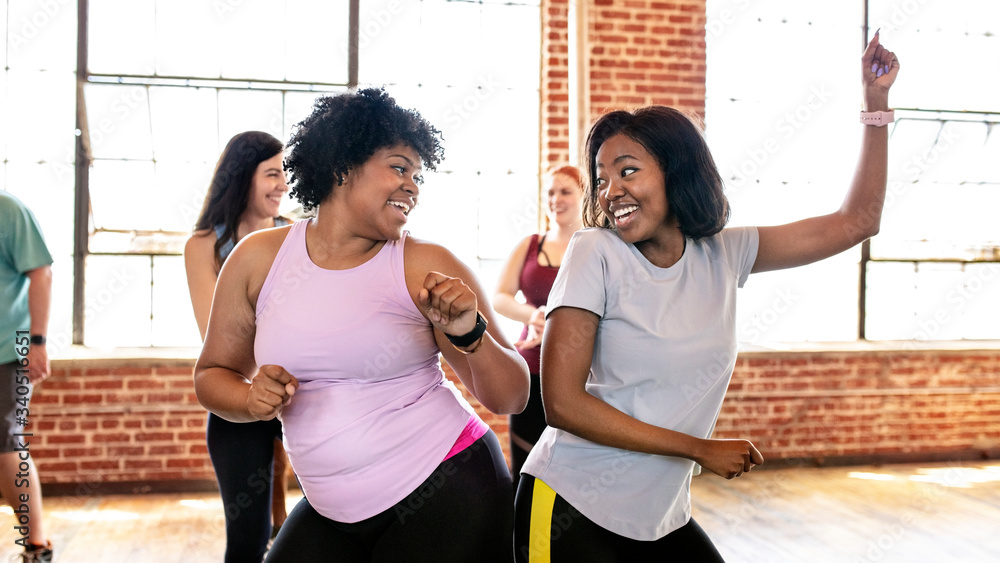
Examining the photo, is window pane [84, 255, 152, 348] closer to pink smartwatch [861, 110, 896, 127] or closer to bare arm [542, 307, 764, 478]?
bare arm [542, 307, 764, 478]

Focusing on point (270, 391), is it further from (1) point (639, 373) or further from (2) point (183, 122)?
(2) point (183, 122)

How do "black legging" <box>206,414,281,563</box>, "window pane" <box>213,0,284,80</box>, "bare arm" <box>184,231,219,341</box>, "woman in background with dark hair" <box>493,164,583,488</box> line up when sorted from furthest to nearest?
1. "window pane" <box>213,0,284,80</box>
2. "woman in background with dark hair" <box>493,164,583,488</box>
3. "bare arm" <box>184,231,219,341</box>
4. "black legging" <box>206,414,281,563</box>

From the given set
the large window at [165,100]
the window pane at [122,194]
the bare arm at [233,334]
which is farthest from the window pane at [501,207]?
the bare arm at [233,334]

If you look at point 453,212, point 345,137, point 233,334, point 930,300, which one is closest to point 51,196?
point 453,212

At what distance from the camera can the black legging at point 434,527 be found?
137cm

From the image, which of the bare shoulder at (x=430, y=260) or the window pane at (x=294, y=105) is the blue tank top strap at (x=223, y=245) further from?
the window pane at (x=294, y=105)

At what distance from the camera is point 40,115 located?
4477 mm

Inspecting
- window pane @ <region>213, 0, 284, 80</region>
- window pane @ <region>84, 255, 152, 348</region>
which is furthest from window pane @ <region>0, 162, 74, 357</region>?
window pane @ <region>213, 0, 284, 80</region>

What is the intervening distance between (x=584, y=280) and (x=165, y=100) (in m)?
4.01

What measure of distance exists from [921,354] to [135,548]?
15.8 feet

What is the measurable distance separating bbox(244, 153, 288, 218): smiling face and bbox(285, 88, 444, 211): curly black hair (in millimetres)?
901

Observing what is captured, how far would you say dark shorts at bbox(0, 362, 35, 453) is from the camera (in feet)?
9.44

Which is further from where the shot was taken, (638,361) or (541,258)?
(541,258)

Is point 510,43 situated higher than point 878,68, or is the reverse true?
point 510,43
